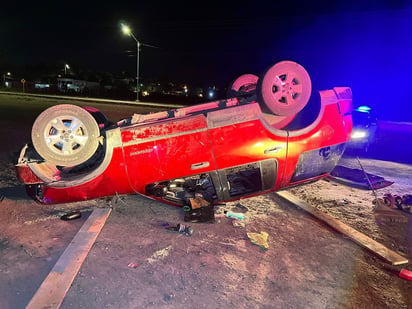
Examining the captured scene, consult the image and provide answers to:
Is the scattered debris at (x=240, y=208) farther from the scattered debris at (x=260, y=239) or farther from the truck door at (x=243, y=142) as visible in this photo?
the truck door at (x=243, y=142)

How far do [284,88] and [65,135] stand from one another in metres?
2.60

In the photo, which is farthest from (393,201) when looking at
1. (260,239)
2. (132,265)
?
(132,265)

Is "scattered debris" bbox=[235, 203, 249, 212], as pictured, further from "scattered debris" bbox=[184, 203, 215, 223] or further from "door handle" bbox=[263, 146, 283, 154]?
"door handle" bbox=[263, 146, 283, 154]

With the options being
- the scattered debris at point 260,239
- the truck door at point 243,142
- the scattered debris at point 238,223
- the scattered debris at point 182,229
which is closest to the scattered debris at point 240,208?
the scattered debris at point 238,223

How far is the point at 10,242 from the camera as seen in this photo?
3334 millimetres

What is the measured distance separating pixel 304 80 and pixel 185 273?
2.54m

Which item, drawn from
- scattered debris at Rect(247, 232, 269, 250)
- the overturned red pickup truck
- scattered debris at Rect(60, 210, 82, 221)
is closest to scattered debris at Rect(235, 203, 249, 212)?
the overturned red pickup truck

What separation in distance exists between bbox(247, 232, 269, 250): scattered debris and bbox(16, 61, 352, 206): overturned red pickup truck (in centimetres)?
57

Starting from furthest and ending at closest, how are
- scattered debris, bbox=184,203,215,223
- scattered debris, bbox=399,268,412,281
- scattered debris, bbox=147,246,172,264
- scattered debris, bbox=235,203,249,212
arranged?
scattered debris, bbox=235,203,249,212 < scattered debris, bbox=184,203,215,223 < scattered debris, bbox=147,246,172,264 < scattered debris, bbox=399,268,412,281

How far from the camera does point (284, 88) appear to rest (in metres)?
3.53

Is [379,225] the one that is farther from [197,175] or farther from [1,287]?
[1,287]

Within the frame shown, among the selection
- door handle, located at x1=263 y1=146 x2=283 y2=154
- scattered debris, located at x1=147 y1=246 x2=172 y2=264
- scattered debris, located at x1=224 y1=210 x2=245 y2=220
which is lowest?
scattered debris, located at x1=147 y1=246 x2=172 y2=264

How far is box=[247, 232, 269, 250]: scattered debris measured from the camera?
343cm

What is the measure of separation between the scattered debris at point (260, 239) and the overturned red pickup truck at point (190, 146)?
565 millimetres
